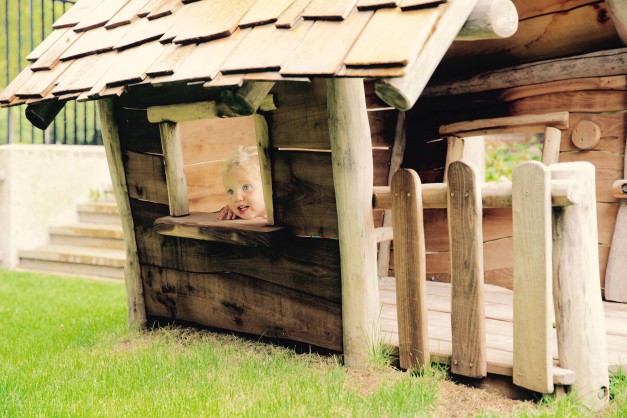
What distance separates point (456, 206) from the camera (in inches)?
133

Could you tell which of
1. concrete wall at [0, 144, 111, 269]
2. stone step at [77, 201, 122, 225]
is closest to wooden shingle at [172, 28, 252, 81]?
stone step at [77, 201, 122, 225]

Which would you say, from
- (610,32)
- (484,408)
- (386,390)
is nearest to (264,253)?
(386,390)

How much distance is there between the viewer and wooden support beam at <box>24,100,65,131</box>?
4.89 m

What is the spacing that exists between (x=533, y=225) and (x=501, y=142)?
27.5 ft

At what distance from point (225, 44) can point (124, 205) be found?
206cm

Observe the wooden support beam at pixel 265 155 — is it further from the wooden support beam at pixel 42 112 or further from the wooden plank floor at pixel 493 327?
the wooden support beam at pixel 42 112

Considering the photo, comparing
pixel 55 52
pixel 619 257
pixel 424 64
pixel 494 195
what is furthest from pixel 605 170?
pixel 55 52

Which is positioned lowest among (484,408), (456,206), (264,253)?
(484,408)

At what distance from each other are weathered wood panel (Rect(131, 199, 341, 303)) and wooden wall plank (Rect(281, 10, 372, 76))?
1166 millimetres

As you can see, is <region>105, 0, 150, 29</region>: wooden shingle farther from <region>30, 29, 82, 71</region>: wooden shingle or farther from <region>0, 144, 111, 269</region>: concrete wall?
<region>0, 144, 111, 269</region>: concrete wall

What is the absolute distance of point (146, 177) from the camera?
498 centimetres

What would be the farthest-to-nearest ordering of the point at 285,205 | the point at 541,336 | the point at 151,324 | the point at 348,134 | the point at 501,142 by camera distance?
the point at 501,142
the point at 151,324
the point at 285,205
the point at 348,134
the point at 541,336

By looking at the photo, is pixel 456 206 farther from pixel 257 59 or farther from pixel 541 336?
pixel 257 59

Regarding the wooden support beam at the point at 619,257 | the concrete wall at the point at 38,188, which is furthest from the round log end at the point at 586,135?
the concrete wall at the point at 38,188
